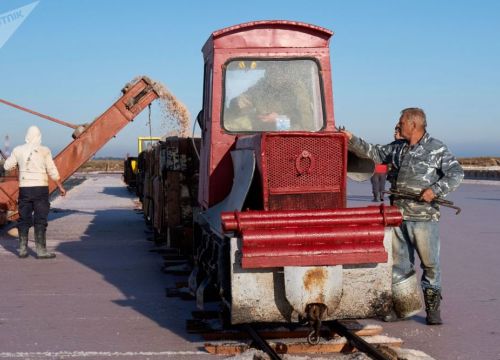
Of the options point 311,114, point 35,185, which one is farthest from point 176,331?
point 35,185

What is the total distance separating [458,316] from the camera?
307 inches

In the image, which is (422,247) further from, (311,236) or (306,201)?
(311,236)

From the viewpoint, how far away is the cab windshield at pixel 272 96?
7.71 metres

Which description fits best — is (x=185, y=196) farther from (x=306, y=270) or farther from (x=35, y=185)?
(x=306, y=270)

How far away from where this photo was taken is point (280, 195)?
6480mm

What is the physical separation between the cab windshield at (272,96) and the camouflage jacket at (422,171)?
760 millimetres

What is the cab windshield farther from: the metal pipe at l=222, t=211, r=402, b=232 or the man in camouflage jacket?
the metal pipe at l=222, t=211, r=402, b=232

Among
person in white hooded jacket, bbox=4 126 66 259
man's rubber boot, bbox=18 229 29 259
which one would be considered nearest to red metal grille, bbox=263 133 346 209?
person in white hooded jacket, bbox=4 126 66 259

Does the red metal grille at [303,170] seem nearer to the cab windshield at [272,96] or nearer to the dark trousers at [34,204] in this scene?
the cab windshield at [272,96]

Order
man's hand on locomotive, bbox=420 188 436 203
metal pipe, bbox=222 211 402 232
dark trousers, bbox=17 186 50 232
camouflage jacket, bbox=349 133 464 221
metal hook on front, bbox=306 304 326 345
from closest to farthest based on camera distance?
metal pipe, bbox=222 211 402 232 → metal hook on front, bbox=306 304 326 345 → man's hand on locomotive, bbox=420 188 436 203 → camouflage jacket, bbox=349 133 464 221 → dark trousers, bbox=17 186 50 232

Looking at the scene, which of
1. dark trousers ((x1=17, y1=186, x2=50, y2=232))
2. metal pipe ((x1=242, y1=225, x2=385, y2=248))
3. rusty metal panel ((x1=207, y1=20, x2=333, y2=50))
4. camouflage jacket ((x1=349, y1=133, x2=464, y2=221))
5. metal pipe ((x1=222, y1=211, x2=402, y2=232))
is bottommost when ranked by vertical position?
dark trousers ((x1=17, y1=186, x2=50, y2=232))

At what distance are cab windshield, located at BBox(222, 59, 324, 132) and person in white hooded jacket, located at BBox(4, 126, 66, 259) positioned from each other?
5.36 m

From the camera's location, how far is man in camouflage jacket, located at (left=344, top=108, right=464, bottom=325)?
717 cm

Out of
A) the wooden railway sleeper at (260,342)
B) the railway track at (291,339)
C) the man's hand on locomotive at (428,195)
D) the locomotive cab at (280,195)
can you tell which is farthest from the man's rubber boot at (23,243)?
the man's hand on locomotive at (428,195)
